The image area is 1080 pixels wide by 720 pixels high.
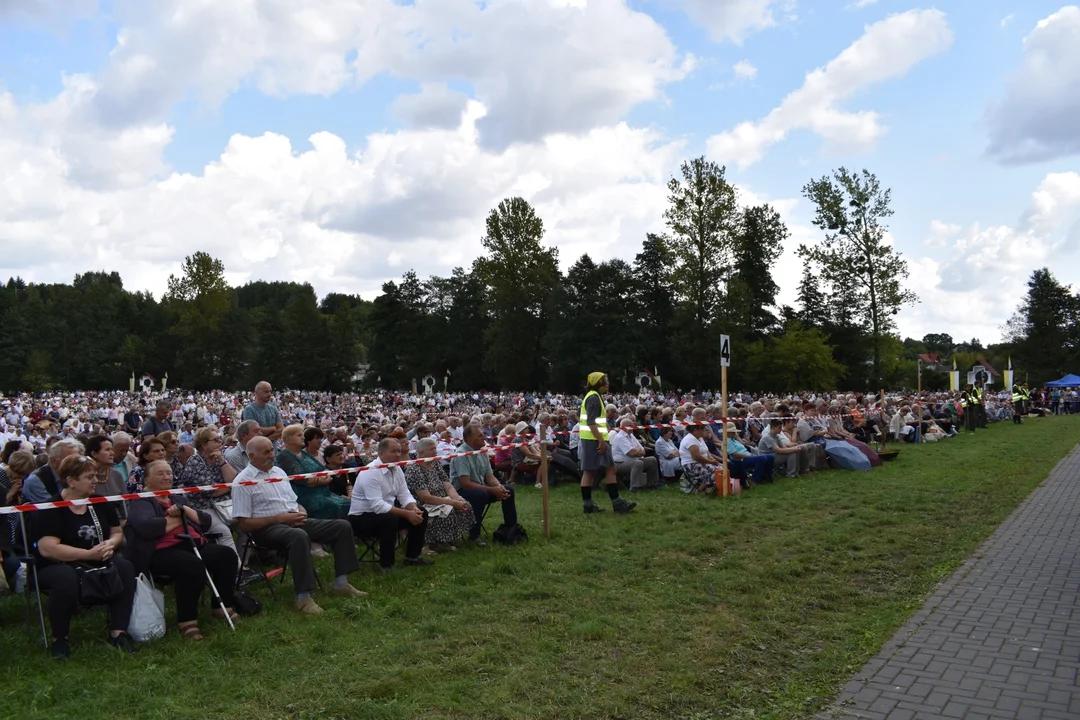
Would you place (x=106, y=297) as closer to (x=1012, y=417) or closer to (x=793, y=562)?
(x=1012, y=417)

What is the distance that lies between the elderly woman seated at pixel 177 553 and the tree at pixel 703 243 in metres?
48.2

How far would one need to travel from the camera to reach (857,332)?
54812 millimetres

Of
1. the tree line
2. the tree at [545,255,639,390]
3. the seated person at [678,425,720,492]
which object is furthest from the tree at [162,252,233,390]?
the seated person at [678,425,720,492]

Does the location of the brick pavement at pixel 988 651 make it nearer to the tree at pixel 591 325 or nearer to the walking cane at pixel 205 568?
the walking cane at pixel 205 568

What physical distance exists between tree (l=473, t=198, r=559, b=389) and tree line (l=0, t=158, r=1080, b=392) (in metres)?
0.12

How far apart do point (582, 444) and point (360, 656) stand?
5817 mm

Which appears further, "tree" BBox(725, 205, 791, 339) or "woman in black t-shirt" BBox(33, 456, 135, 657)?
"tree" BBox(725, 205, 791, 339)

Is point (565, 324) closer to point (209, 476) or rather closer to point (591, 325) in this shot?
point (591, 325)

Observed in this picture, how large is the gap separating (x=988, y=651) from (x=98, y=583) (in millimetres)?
5865

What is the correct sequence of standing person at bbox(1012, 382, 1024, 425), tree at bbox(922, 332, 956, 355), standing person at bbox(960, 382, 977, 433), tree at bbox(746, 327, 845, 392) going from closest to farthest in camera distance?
standing person at bbox(960, 382, 977, 433) → standing person at bbox(1012, 382, 1024, 425) → tree at bbox(746, 327, 845, 392) → tree at bbox(922, 332, 956, 355)

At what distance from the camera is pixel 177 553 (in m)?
5.85

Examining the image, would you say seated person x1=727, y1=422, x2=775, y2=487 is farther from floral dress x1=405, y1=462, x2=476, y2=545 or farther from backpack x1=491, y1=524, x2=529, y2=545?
floral dress x1=405, y1=462, x2=476, y2=545

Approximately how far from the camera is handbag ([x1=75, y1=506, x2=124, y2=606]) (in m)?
5.28

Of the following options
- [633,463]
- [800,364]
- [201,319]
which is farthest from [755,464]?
[201,319]
